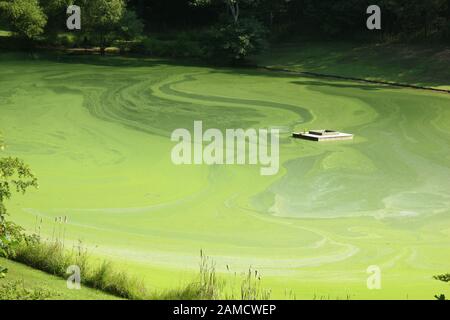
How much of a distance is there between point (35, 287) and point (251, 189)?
4.91m

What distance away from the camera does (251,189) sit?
1048 centimetres

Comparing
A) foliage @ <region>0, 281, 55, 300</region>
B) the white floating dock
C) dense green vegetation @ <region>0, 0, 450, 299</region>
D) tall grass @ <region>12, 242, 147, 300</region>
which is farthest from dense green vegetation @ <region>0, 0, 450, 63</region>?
foliage @ <region>0, 281, 55, 300</region>

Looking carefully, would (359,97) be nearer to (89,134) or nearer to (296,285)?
(89,134)

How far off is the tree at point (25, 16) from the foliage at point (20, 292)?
2385cm

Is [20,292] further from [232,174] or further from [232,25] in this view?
[232,25]

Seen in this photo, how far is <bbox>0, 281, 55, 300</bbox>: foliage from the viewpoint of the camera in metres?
5.56

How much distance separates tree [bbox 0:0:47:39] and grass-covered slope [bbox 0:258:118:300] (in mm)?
23061

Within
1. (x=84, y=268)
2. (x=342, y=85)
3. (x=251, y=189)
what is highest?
(x=342, y=85)

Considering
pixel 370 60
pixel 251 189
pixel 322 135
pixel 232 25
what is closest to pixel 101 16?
pixel 232 25

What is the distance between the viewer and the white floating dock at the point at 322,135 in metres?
14.1

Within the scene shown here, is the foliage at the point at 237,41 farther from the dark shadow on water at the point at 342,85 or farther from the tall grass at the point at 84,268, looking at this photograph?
the tall grass at the point at 84,268

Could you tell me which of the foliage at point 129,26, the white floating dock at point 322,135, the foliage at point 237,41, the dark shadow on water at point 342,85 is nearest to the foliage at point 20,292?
the white floating dock at point 322,135

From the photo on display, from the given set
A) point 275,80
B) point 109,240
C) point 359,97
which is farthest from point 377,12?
point 109,240
